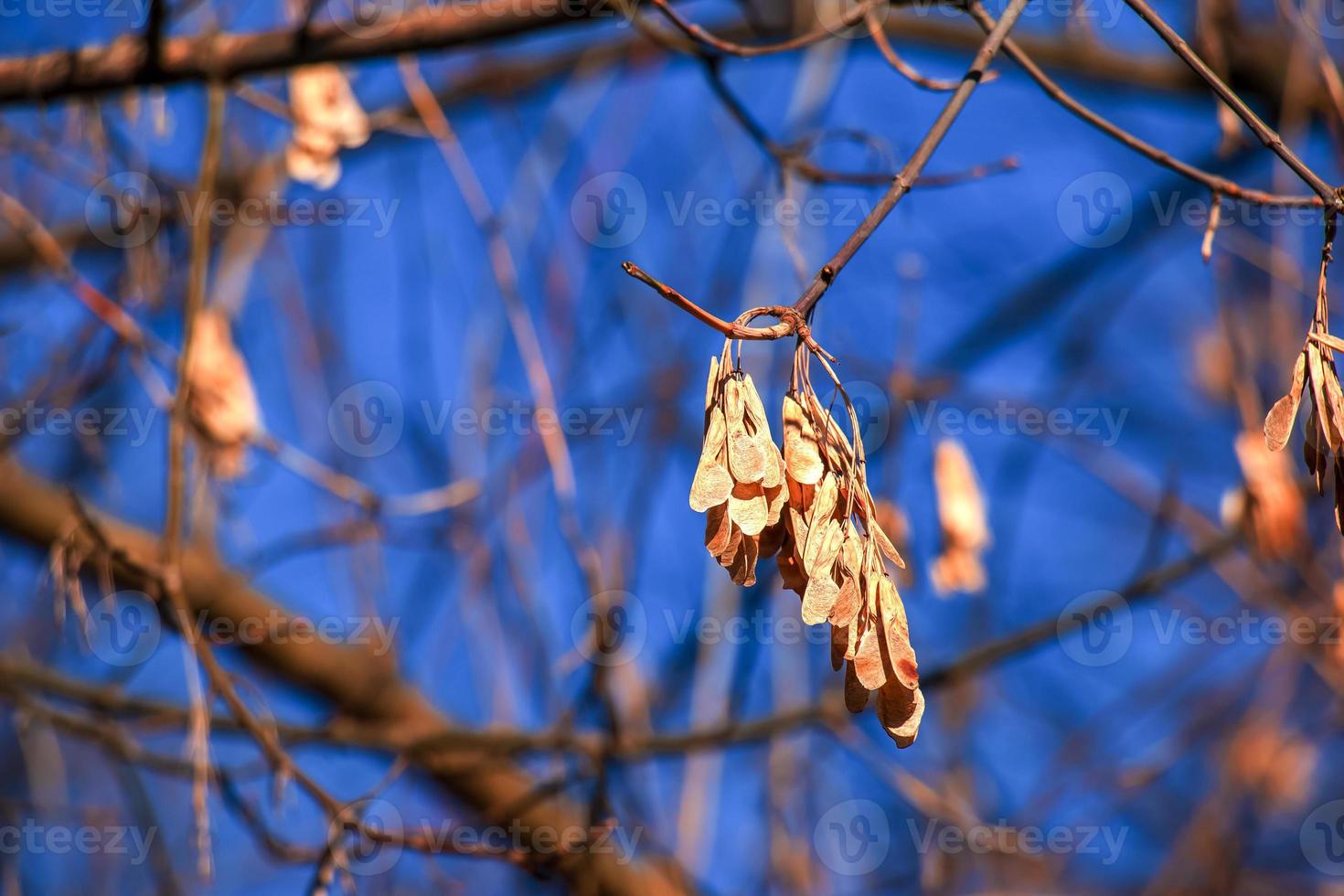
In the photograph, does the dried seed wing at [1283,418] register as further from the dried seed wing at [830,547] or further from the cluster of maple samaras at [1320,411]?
the dried seed wing at [830,547]

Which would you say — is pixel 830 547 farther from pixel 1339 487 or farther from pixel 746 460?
pixel 1339 487

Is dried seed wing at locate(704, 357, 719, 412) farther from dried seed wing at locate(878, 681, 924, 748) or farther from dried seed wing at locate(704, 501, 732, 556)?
dried seed wing at locate(878, 681, 924, 748)

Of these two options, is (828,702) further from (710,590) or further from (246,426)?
(246,426)

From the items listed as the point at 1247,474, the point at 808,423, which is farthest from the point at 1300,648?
the point at 808,423

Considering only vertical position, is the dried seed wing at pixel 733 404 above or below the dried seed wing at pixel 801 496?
above

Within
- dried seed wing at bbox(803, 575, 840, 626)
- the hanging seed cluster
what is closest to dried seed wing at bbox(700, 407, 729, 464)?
dried seed wing at bbox(803, 575, 840, 626)

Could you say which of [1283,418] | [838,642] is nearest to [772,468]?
[838,642]

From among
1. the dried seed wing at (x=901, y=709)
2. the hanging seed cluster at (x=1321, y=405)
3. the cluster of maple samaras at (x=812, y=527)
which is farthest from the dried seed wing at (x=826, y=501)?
the hanging seed cluster at (x=1321, y=405)

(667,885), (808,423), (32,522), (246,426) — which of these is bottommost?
(667,885)
